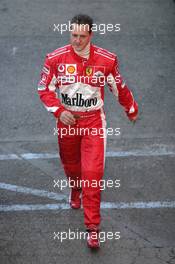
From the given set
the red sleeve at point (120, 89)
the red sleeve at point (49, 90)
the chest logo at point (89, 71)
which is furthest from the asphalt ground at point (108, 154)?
the chest logo at point (89, 71)

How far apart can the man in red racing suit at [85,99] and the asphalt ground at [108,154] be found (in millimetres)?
570

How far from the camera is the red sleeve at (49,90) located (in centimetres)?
591

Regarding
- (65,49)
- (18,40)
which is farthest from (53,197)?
(18,40)

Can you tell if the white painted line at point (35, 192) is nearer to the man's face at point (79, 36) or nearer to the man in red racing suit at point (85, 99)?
the man in red racing suit at point (85, 99)

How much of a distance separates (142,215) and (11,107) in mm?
3384

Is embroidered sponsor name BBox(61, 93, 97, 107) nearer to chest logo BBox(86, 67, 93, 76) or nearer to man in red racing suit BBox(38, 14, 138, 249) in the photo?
man in red racing suit BBox(38, 14, 138, 249)

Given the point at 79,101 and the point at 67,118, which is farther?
the point at 79,101

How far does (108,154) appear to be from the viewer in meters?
8.02

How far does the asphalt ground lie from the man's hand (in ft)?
4.30

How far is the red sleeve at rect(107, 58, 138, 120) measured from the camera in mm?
5957

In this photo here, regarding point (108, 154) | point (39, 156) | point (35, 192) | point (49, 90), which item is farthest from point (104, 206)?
point (49, 90)

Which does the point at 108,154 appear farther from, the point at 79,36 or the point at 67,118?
the point at 79,36

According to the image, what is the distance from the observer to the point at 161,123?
8.80m

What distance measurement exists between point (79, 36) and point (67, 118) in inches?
31.1
